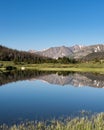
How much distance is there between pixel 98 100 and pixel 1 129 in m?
22.3

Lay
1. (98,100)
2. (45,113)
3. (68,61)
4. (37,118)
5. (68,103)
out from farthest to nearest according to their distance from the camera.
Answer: (68,61) < (98,100) < (68,103) < (45,113) < (37,118)

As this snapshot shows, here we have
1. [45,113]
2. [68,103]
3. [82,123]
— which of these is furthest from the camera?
[68,103]

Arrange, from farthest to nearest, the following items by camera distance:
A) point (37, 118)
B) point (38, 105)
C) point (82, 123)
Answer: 1. point (38, 105)
2. point (37, 118)
3. point (82, 123)

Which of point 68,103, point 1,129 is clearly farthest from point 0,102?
point 1,129

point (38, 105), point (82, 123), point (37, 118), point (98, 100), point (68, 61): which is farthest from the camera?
point (68, 61)

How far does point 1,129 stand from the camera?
20.6 meters

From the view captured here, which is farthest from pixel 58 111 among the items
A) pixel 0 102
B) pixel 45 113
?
pixel 0 102

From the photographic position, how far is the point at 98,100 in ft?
133

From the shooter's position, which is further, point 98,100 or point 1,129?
point 98,100

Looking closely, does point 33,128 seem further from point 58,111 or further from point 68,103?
point 68,103

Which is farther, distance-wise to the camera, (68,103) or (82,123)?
(68,103)

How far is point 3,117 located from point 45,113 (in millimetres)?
4594

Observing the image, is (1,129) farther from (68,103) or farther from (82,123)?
(68,103)

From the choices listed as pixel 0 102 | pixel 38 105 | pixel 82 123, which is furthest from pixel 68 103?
pixel 82 123
